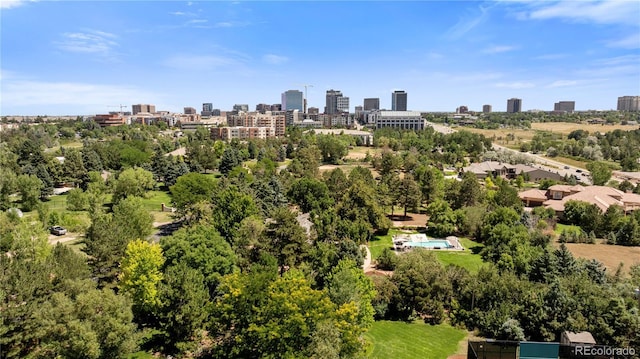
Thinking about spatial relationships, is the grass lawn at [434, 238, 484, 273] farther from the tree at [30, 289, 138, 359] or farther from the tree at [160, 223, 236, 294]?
the tree at [30, 289, 138, 359]

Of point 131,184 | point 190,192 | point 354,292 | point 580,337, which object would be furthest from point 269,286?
point 131,184

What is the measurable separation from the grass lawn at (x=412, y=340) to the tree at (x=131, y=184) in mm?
40476

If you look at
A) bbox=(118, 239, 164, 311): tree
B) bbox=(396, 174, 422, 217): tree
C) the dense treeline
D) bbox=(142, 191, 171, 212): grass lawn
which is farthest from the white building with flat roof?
bbox=(118, 239, 164, 311): tree

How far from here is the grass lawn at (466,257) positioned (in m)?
35.5

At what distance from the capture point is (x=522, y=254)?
32.1 metres

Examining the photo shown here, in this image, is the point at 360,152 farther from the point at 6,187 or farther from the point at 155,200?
the point at 6,187

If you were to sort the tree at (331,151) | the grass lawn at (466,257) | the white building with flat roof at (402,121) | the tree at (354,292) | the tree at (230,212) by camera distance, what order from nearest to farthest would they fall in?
the tree at (354,292) < the tree at (230,212) < the grass lawn at (466,257) < the tree at (331,151) < the white building with flat roof at (402,121)

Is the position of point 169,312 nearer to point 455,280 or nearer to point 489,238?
point 455,280

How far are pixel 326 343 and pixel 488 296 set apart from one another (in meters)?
13.4

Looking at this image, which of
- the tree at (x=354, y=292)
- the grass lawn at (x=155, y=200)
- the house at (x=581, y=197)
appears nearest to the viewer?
the tree at (x=354, y=292)

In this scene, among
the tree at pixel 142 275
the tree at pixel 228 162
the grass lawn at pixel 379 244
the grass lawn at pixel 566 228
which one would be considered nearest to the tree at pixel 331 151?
the tree at pixel 228 162

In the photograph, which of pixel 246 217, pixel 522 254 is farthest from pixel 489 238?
pixel 246 217

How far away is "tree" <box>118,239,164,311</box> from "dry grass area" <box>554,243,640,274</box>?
113 ft

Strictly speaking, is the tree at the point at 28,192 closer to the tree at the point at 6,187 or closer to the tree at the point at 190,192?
the tree at the point at 6,187
